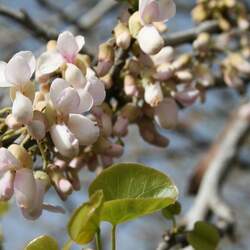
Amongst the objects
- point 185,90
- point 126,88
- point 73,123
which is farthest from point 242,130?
point 73,123

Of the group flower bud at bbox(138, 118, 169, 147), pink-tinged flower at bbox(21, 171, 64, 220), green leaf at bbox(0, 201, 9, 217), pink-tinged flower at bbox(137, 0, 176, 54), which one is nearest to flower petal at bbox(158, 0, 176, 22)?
pink-tinged flower at bbox(137, 0, 176, 54)

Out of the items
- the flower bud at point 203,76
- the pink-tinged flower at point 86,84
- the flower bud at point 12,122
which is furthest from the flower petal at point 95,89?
the flower bud at point 203,76

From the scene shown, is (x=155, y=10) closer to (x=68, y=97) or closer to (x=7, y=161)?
(x=68, y=97)

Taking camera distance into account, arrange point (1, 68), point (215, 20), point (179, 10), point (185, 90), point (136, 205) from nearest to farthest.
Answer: point (136, 205) → point (1, 68) → point (185, 90) → point (215, 20) → point (179, 10)

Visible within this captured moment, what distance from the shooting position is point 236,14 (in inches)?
74.2

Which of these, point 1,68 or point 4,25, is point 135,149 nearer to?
point 4,25

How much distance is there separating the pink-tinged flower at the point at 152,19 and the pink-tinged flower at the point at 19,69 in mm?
185

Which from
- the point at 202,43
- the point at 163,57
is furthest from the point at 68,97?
the point at 202,43

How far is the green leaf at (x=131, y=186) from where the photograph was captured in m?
0.83

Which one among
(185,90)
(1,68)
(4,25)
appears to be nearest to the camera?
(1,68)

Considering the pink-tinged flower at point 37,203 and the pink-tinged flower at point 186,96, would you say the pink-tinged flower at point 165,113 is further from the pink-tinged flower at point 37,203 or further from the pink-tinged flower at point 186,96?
the pink-tinged flower at point 37,203

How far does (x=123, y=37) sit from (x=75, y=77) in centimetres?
17

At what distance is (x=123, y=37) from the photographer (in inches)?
41.3

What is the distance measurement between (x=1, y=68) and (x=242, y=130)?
1.72 m
